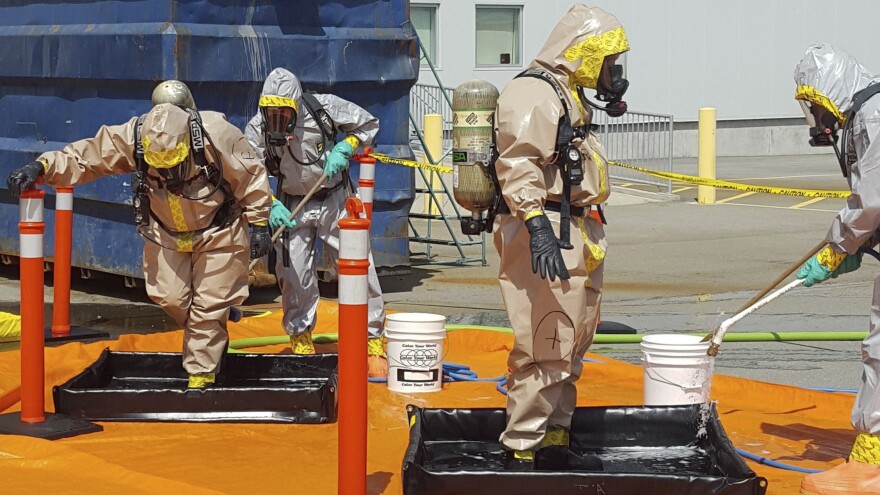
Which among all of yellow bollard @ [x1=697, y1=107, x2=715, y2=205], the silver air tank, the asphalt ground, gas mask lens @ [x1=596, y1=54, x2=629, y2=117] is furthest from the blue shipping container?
yellow bollard @ [x1=697, y1=107, x2=715, y2=205]

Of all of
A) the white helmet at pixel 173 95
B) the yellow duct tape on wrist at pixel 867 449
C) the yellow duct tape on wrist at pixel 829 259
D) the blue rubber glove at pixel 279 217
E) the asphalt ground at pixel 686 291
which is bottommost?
the yellow duct tape on wrist at pixel 867 449

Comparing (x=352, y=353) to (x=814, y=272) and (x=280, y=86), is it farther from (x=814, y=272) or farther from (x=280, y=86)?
(x=280, y=86)

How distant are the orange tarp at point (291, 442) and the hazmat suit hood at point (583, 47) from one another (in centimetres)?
181

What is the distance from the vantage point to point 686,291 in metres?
11.3

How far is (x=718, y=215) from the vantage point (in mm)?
17406

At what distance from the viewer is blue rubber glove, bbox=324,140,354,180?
7.71 metres

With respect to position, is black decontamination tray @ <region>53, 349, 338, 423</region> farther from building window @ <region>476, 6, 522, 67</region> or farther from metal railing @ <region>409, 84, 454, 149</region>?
building window @ <region>476, 6, 522, 67</region>

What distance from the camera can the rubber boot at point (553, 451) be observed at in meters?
5.59

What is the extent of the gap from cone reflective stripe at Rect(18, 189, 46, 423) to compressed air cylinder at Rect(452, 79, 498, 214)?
6.47 ft

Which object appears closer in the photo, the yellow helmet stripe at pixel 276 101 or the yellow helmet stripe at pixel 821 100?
the yellow helmet stripe at pixel 821 100

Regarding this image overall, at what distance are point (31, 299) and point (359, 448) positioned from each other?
7.16 ft

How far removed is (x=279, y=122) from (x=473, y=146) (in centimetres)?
207

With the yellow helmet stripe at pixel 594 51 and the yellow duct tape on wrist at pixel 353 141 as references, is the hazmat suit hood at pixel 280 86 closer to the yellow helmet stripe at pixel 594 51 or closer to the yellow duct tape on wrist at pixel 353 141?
the yellow duct tape on wrist at pixel 353 141

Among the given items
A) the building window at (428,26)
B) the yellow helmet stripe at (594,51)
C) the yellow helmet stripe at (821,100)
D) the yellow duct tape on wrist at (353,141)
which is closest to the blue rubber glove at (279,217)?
the yellow duct tape on wrist at (353,141)
